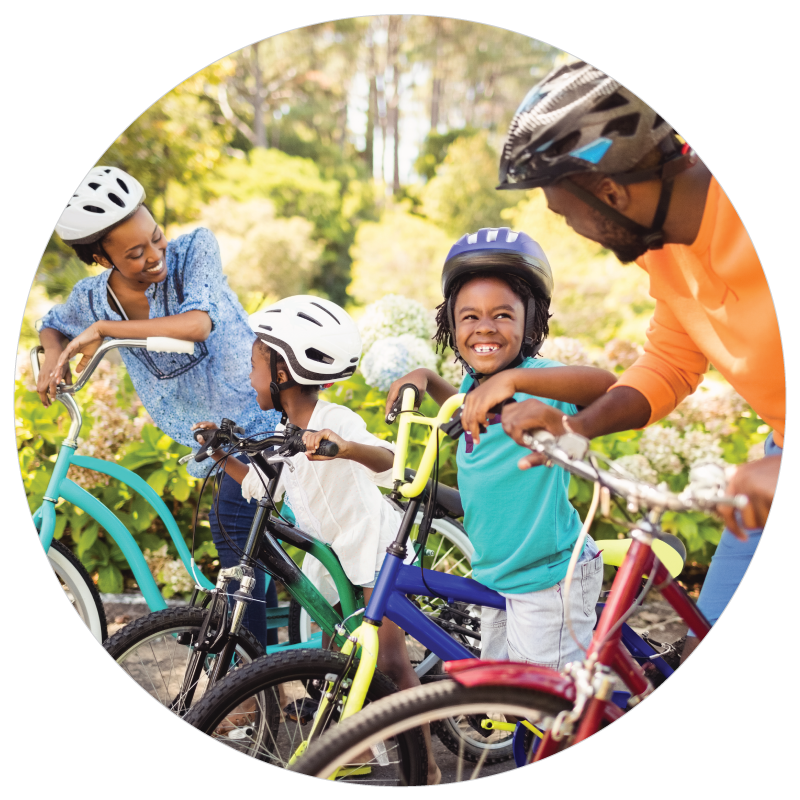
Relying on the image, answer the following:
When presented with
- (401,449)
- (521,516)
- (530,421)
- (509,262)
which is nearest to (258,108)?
(509,262)

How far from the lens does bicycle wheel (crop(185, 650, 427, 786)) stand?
210cm

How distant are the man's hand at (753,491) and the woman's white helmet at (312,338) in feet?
3.74

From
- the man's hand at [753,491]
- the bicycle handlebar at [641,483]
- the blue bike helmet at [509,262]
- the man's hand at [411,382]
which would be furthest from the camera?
the man's hand at [411,382]

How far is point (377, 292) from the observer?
2.61m

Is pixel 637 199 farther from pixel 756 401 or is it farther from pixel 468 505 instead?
pixel 468 505

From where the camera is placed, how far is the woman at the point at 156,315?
2498 mm

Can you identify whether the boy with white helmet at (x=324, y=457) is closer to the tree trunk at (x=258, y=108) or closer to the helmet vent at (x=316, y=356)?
the helmet vent at (x=316, y=356)

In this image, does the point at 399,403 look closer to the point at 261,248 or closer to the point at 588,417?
the point at 588,417

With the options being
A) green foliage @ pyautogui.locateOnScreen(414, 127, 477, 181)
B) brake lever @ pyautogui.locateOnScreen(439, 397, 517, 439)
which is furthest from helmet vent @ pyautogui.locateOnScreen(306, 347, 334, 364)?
green foliage @ pyautogui.locateOnScreen(414, 127, 477, 181)

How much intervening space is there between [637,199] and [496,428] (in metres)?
0.74

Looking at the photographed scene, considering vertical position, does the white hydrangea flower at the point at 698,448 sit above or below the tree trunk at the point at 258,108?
below

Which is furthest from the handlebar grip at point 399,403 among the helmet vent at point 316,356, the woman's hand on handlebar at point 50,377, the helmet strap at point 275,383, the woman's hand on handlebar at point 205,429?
the woman's hand on handlebar at point 50,377

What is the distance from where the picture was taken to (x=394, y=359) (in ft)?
8.25

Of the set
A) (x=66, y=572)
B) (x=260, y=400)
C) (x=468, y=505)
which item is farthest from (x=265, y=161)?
(x=66, y=572)
